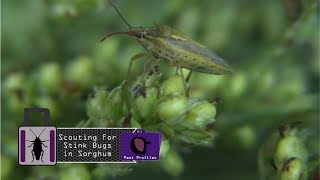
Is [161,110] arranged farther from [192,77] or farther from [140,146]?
[192,77]

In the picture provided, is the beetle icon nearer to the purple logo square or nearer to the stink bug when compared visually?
the purple logo square

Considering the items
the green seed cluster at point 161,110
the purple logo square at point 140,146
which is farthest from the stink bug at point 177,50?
the purple logo square at point 140,146

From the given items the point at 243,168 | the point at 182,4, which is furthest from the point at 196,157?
the point at 182,4

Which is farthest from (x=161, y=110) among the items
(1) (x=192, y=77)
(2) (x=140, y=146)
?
(1) (x=192, y=77)

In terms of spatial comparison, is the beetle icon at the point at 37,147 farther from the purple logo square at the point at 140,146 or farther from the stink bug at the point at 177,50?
the stink bug at the point at 177,50

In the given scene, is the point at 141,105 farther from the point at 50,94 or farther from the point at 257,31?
the point at 257,31
